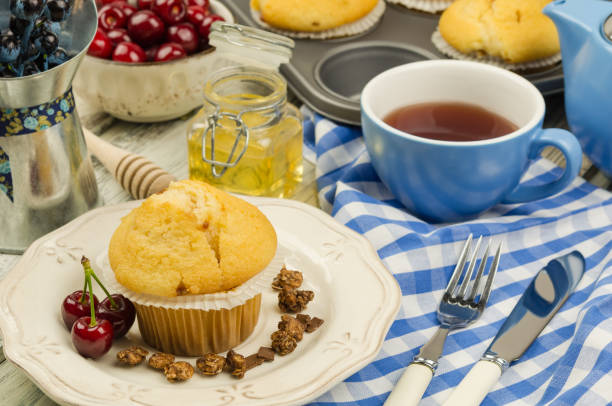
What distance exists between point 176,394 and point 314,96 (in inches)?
29.1

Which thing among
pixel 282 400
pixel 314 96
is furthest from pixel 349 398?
pixel 314 96

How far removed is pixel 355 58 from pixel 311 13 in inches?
5.2

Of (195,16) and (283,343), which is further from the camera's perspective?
(195,16)

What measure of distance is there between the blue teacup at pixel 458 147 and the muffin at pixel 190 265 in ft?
1.04

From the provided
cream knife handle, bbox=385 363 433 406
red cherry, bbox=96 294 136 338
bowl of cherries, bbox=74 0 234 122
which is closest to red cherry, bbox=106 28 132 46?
bowl of cherries, bbox=74 0 234 122

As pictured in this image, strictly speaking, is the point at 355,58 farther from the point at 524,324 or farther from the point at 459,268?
the point at 524,324

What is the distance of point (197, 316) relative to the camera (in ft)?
2.97

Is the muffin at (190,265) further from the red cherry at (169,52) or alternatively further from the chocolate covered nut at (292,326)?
the red cherry at (169,52)

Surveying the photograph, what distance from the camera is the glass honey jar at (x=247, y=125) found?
120 centimetres

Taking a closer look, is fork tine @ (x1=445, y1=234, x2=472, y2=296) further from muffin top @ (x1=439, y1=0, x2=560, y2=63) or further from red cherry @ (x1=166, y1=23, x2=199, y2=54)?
red cherry @ (x1=166, y1=23, x2=199, y2=54)

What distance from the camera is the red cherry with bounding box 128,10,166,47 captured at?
4.42 feet

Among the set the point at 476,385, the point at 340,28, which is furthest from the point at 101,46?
the point at 476,385

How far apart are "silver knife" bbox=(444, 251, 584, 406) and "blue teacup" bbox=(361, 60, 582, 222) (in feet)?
0.51

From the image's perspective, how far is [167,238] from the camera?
0.89 m
